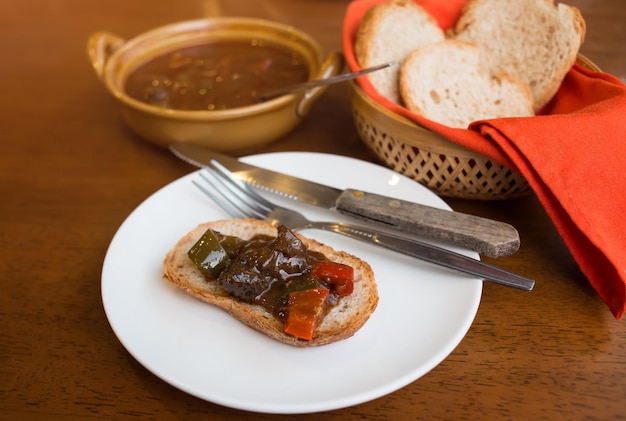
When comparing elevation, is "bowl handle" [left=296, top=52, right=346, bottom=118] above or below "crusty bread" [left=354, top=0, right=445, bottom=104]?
below

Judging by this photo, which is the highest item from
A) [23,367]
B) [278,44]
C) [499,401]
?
[278,44]

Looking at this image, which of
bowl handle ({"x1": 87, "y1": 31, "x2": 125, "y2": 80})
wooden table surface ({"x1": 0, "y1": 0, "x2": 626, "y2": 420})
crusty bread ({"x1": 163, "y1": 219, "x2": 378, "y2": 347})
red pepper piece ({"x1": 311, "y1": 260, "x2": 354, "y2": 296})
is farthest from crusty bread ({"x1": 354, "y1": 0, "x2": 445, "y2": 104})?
bowl handle ({"x1": 87, "y1": 31, "x2": 125, "y2": 80})

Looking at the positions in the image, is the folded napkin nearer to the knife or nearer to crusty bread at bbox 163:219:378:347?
the knife

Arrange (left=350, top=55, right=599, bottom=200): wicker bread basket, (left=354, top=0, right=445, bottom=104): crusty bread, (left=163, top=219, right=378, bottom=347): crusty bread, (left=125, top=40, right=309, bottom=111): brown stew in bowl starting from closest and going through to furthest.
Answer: (left=163, top=219, right=378, bottom=347): crusty bread
(left=350, top=55, right=599, bottom=200): wicker bread basket
(left=354, top=0, right=445, bottom=104): crusty bread
(left=125, top=40, right=309, bottom=111): brown stew in bowl

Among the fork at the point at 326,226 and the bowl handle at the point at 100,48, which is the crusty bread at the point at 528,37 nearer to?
the fork at the point at 326,226

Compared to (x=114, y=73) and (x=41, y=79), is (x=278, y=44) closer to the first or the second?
(x=114, y=73)

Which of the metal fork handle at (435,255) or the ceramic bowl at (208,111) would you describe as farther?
the ceramic bowl at (208,111)

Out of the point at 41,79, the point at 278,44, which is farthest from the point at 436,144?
the point at 41,79

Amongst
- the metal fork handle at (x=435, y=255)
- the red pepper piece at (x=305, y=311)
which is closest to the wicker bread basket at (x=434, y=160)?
the metal fork handle at (x=435, y=255)
